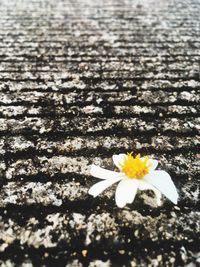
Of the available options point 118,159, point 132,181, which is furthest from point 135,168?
point 118,159

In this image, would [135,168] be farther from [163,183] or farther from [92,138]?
[92,138]

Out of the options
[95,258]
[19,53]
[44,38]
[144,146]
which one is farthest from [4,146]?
[44,38]

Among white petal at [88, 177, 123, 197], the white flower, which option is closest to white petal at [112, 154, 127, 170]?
the white flower

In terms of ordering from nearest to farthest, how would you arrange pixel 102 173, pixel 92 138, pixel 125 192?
pixel 125 192 → pixel 102 173 → pixel 92 138

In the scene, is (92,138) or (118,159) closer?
(118,159)

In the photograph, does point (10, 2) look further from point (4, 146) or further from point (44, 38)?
point (4, 146)

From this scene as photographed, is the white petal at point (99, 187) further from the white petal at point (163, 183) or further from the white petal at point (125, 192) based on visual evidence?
the white petal at point (163, 183)
